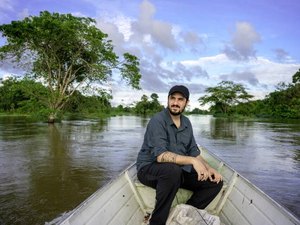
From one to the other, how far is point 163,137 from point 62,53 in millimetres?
22276

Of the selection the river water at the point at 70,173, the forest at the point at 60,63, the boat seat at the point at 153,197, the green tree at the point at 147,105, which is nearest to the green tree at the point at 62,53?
the forest at the point at 60,63

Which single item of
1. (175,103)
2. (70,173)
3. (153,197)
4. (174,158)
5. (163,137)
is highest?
(175,103)

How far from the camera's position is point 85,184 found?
5973 millimetres

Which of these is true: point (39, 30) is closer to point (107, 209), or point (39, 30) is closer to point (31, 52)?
point (31, 52)

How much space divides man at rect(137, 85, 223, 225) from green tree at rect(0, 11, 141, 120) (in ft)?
61.0

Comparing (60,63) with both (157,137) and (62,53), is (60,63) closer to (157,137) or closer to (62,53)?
(62,53)

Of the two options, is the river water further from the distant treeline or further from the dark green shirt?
the distant treeline

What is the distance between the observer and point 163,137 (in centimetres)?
324

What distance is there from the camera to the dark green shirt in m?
3.22

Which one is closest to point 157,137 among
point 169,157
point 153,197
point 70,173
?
point 169,157

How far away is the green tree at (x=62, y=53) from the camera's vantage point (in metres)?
20.7

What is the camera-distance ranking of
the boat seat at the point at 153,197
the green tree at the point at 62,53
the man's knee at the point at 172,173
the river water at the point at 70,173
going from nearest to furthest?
the man's knee at the point at 172,173 → the boat seat at the point at 153,197 → the river water at the point at 70,173 → the green tree at the point at 62,53

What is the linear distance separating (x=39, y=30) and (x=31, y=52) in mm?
2757

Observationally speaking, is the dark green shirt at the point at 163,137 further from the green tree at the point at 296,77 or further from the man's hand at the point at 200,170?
the green tree at the point at 296,77
